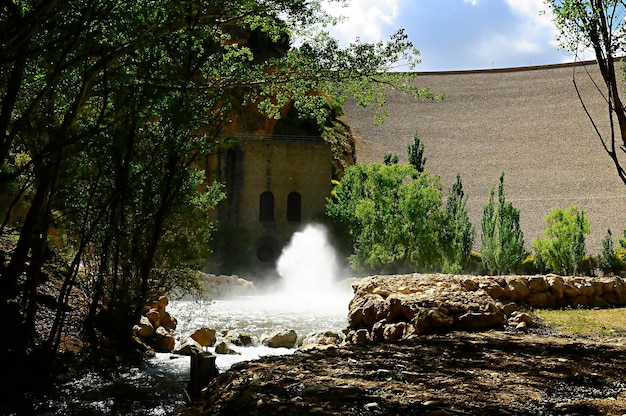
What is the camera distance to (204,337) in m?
9.02

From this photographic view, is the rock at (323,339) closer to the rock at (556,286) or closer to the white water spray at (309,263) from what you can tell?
the rock at (556,286)

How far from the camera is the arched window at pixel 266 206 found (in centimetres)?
2795

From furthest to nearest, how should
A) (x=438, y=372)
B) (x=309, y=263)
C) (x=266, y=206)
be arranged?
(x=266, y=206) → (x=309, y=263) → (x=438, y=372)

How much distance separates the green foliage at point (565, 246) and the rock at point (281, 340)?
18.8 metres

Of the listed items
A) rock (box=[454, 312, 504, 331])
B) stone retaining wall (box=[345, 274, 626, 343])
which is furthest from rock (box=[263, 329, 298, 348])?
rock (box=[454, 312, 504, 331])

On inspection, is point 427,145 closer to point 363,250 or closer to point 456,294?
point 363,250

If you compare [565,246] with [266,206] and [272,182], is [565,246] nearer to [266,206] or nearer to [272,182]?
[272,182]

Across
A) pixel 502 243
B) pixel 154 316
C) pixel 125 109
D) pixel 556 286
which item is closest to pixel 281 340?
pixel 154 316

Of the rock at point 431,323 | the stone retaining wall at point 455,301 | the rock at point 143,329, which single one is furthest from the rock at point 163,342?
the rock at point 431,323

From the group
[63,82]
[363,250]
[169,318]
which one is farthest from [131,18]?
[363,250]

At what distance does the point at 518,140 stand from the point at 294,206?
100 feet

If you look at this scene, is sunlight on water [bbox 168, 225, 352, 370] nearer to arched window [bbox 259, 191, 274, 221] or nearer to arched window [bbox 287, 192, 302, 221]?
arched window [bbox 287, 192, 302, 221]

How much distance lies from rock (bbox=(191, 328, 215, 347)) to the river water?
0.81 ft

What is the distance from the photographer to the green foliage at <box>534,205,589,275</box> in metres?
25.3
